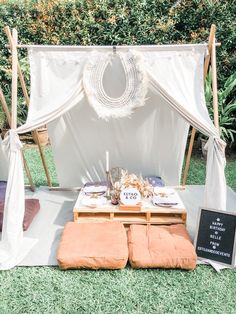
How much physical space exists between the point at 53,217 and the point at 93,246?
0.97 meters

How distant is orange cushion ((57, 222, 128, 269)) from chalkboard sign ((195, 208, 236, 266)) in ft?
2.20

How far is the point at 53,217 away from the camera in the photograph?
11.9 ft

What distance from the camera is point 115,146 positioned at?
414cm

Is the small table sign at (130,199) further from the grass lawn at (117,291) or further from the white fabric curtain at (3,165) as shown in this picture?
the white fabric curtain at (3,165)

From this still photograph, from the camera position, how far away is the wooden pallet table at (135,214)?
10.7ft

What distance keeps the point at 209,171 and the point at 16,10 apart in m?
5.06

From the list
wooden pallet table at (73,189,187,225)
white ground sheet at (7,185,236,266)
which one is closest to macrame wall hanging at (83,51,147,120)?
wooden pallet table at (73,189,187,225)

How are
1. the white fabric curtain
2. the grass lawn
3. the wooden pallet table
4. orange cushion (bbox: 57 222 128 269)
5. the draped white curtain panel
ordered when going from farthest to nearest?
1. the white fabric curtain
2. the wooden pallet table
3. the draped white curtain panel
4. orange cushion (bbox: 57 222 128 269)
5. the grass lawn

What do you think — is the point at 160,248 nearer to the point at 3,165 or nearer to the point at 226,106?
the point at 3,165

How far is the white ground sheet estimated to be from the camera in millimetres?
2928

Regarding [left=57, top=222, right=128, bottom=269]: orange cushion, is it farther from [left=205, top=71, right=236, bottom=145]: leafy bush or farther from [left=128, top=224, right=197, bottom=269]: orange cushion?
[left=205, top=71, right=236, bottom=145]: leafy bush

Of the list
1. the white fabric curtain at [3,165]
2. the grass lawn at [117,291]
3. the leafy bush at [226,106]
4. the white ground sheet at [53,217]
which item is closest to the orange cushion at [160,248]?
the grass lawn at [117,291]

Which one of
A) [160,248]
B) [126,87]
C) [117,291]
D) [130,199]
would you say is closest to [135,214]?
[130,199]

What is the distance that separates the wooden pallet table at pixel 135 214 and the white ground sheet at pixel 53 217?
0.74ft
